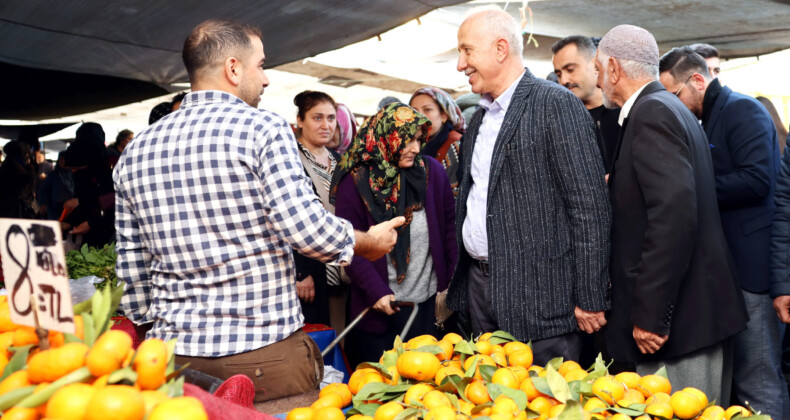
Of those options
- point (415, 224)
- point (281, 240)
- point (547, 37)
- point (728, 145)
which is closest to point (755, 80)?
point (547, 37)

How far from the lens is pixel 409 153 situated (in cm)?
298

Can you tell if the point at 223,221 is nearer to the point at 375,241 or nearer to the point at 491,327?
the point at 375,241

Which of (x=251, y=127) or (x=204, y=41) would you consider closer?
(x=251, y=127)

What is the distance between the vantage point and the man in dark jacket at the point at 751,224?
279 cm

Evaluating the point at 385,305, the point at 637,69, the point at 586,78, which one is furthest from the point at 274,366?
the point at 586,78

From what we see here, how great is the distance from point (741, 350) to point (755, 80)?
26.2 feet

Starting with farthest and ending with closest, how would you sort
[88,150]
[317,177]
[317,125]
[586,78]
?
[88,150]
[317,125]
[317,177]
[586,78]

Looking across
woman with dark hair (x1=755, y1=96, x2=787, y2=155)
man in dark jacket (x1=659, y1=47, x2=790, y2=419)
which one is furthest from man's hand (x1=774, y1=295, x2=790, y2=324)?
woman with dark hair (x1=755, y1=96, x2=787, y2=155)

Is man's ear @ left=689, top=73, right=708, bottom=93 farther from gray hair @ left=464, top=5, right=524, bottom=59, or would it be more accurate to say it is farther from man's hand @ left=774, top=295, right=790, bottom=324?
gray hair @ left=464, top=5, right=524, bottom=59

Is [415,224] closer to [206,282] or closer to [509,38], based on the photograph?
[509,38]

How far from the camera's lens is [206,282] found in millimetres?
1669

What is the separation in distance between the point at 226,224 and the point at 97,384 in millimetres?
717

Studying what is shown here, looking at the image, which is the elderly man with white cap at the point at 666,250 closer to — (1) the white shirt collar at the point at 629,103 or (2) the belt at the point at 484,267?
(1) the white shirt collar at the point at 629,103

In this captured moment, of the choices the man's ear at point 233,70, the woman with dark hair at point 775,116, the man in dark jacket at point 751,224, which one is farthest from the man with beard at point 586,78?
the man's ear at point 233,70
